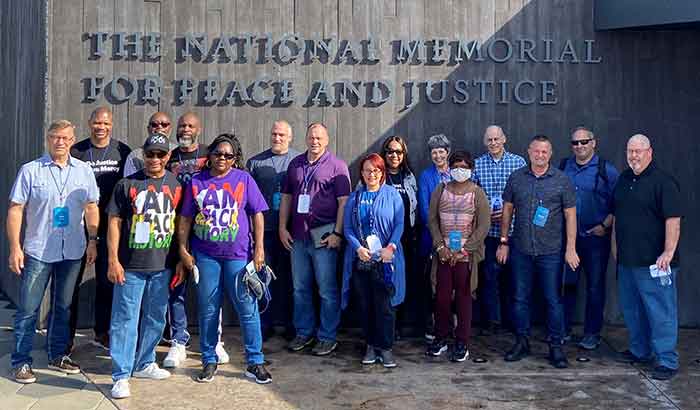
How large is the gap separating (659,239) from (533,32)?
8.28 feet

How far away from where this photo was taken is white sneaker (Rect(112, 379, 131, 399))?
479 cm

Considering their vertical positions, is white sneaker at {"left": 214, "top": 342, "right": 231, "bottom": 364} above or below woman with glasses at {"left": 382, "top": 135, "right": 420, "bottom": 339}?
below

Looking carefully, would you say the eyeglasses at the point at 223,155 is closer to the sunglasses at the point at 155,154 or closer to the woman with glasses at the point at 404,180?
the sunglasses at the point at 155,154

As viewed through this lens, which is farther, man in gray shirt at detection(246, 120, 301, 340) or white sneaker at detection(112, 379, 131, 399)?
man in gray shirt at detection(246, 120, 301, 340)

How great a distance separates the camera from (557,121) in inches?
275

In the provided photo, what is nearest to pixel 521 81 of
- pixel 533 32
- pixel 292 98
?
pixel 533 32

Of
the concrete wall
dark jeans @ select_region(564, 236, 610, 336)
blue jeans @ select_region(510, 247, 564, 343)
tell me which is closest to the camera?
blue jeans @ select_region(510, 247, 564, 343)

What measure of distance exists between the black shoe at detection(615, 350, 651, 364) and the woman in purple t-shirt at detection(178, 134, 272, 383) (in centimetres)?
281

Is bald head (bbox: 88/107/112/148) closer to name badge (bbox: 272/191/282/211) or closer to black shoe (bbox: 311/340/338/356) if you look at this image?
name badge (bbox: 272/191/282/211)

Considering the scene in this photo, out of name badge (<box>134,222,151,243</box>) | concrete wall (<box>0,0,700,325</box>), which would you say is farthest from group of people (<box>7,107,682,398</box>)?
concrete wall (<box>0,0,700,325</box>)

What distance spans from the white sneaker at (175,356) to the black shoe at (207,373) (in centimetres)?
33

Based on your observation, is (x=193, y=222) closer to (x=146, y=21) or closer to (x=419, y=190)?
(x=419, y=190)

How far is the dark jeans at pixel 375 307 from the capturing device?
552cm

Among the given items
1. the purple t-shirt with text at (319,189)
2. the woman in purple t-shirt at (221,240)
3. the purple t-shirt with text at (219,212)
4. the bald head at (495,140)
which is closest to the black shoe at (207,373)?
the woman in purple t-shirt at (221,240)
